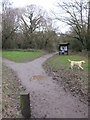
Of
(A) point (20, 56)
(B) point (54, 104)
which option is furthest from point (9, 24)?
(B) point (54, 104)

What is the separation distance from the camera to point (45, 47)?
124 feet

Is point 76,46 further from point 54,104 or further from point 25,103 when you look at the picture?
point 25,103

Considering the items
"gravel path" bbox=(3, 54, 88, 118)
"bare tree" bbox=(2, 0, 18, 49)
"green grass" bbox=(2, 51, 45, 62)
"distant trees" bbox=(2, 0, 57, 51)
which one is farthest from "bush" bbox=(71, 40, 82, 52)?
"gravel path" bbox=(3, 54, 88, 118)

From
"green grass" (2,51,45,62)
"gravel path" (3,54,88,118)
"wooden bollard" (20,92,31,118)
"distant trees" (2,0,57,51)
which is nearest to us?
"wooden bollard" (20,92,31,118)

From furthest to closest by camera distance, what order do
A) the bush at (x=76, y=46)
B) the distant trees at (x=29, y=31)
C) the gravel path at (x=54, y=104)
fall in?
the distant trees at (x=29, y=31)
the bush at (x=76, y=46)
the gravel path at (x=54, y=104)

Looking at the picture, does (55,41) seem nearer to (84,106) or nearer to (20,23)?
(20,23)

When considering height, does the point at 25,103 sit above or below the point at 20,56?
below

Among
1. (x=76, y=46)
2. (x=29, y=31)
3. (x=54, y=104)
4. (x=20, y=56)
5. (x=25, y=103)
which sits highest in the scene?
(x=29, y=31)

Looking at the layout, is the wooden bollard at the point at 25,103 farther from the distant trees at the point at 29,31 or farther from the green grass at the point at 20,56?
the distant trees at the point at 29,31

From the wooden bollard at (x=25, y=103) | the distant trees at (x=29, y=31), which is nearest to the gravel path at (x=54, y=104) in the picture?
the wooden bollard at (x=25, y=103)

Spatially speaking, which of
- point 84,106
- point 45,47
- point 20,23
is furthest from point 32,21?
point 84,106

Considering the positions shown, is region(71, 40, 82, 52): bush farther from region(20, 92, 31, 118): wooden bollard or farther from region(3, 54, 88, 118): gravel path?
region(20, 92, 31, 118): wooden bollard

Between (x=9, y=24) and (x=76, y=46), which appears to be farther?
(x=9, y=24)

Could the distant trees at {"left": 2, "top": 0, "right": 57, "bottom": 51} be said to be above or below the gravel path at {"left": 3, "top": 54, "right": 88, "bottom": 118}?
above
